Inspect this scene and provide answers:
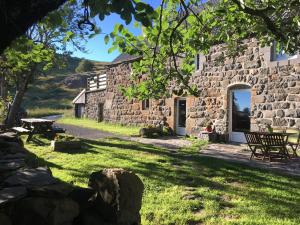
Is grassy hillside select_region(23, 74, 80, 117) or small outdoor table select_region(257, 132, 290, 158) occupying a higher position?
grassy hillside select_region(23, 74, 80, 117)

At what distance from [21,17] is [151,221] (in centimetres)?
364

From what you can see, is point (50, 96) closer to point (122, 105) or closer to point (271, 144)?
point (122, 105)

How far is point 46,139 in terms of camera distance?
45.2 ft

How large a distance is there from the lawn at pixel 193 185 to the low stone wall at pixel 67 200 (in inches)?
44.3

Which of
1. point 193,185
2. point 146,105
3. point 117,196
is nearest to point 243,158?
point 193,185

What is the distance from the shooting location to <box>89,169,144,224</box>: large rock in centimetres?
406

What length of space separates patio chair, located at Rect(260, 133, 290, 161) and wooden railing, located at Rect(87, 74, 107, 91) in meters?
16.7

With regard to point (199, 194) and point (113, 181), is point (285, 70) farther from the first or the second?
point (113, 181)

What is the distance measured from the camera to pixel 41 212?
3.61 meters

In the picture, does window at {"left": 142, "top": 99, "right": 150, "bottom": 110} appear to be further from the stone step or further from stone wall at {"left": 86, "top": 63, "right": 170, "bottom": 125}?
the stone step

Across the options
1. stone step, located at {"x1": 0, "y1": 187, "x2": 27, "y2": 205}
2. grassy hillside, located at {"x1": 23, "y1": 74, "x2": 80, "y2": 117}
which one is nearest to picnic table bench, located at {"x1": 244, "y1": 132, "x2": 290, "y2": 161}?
stone step, located at {"x1": 0, "y1": 187, "x2": 27, "y2": 205}

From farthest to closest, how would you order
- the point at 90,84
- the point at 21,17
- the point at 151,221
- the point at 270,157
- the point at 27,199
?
the point at 90,84, the point at 270,157, the point at 151,221, the point at 27,199, the point at 21,17

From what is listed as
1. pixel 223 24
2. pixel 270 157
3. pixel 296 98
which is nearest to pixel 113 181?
pixel 223 24

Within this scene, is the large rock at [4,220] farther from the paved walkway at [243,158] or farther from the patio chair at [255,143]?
the patio chair at [255,143]
